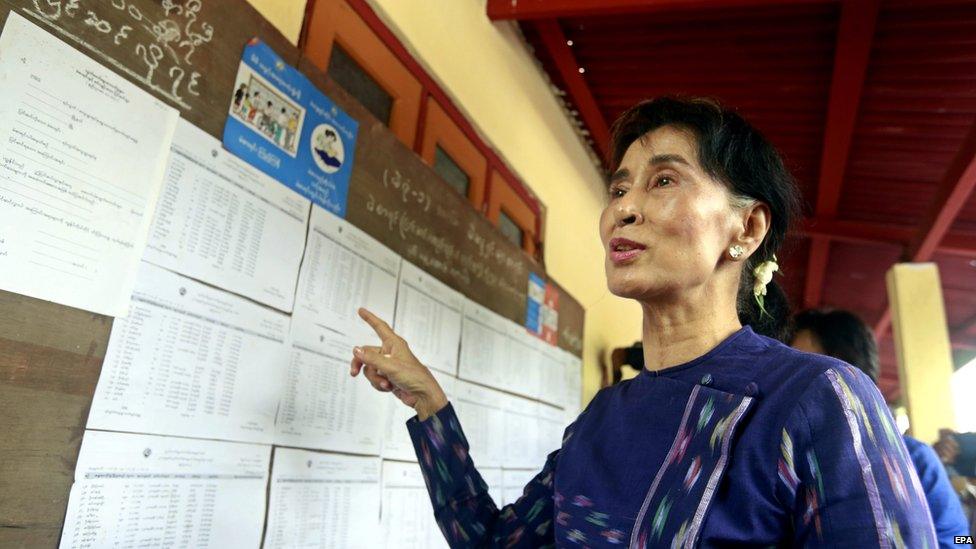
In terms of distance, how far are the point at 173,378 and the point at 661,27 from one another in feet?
7.98

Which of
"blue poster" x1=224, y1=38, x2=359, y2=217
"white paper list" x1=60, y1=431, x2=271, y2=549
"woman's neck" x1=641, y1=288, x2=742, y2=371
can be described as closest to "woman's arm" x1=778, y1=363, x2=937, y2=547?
"woman's neck" x1=641, y1=288, x2=742, y2=371

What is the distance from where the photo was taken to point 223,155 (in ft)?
3.27

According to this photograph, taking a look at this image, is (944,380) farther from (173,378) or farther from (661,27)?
(173,378)

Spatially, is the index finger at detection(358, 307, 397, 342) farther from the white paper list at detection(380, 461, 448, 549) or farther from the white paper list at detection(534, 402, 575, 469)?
the white paper list at detection(534, 402, 575, 469)

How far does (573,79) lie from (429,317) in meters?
1.71

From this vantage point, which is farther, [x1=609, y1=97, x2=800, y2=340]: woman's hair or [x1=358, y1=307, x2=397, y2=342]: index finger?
[x1=358, y1=307, x2=397, y2=342]: index finger

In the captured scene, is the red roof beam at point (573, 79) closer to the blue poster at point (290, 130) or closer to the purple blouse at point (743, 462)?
the blue poster at point (290, 130)

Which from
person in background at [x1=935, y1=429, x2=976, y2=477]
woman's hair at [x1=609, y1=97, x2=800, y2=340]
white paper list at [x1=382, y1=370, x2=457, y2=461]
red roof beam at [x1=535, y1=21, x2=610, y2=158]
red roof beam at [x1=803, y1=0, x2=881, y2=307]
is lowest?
white paper list at [x1=382, y1=370, x2=457, y2=461]

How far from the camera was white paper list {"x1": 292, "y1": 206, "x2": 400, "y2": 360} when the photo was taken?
1.17m

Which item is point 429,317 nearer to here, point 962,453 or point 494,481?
point 494,481

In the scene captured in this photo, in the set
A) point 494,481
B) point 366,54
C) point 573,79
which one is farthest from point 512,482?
point 573,79

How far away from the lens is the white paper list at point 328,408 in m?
1.11

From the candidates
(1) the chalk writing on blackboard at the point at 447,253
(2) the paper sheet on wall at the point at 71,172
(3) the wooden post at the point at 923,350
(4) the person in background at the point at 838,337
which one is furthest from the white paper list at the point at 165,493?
(3) the wooden post at the point at 923,350

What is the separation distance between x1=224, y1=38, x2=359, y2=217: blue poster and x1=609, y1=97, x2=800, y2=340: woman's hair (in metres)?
0.64
